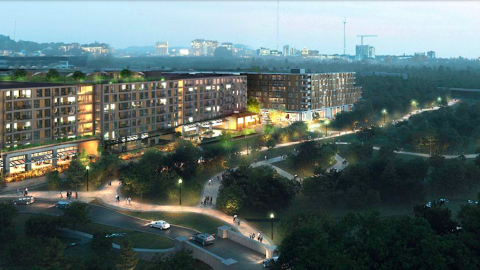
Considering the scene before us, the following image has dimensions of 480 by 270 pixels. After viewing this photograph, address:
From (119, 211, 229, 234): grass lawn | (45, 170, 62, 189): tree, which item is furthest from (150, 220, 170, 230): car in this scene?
(45, 170, 62, 189): tree

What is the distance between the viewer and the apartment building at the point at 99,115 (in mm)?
69812

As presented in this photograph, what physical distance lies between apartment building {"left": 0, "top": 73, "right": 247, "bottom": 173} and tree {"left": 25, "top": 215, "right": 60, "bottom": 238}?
23.4 metres

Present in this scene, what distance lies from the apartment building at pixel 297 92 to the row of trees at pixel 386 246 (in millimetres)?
84943

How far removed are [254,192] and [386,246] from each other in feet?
90.3

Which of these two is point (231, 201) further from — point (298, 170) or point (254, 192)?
point (298, 170)

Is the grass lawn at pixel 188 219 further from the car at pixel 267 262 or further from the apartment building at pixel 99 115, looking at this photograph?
the apartment building at pixel 99 115

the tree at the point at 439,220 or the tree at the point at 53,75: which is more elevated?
the tree at the point at 53,75

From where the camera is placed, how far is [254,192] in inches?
2328

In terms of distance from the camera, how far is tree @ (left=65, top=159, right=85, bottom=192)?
6344 centimetres

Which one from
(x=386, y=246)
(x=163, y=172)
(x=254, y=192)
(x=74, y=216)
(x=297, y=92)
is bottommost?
(x=74, y=216)

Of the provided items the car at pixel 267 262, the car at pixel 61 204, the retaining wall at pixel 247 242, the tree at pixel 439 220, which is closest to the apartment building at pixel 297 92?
the car at pixel 61 204

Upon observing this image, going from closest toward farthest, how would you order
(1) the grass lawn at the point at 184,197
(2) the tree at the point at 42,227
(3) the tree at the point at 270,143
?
(2) the tree at the point at 42,227 < (1) the grass lawn at the point at 184,197 < (3) the tree at the point at 270,143

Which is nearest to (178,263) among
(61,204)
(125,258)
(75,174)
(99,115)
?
(125,258)

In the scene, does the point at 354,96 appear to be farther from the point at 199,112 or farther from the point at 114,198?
the point at 114,198
